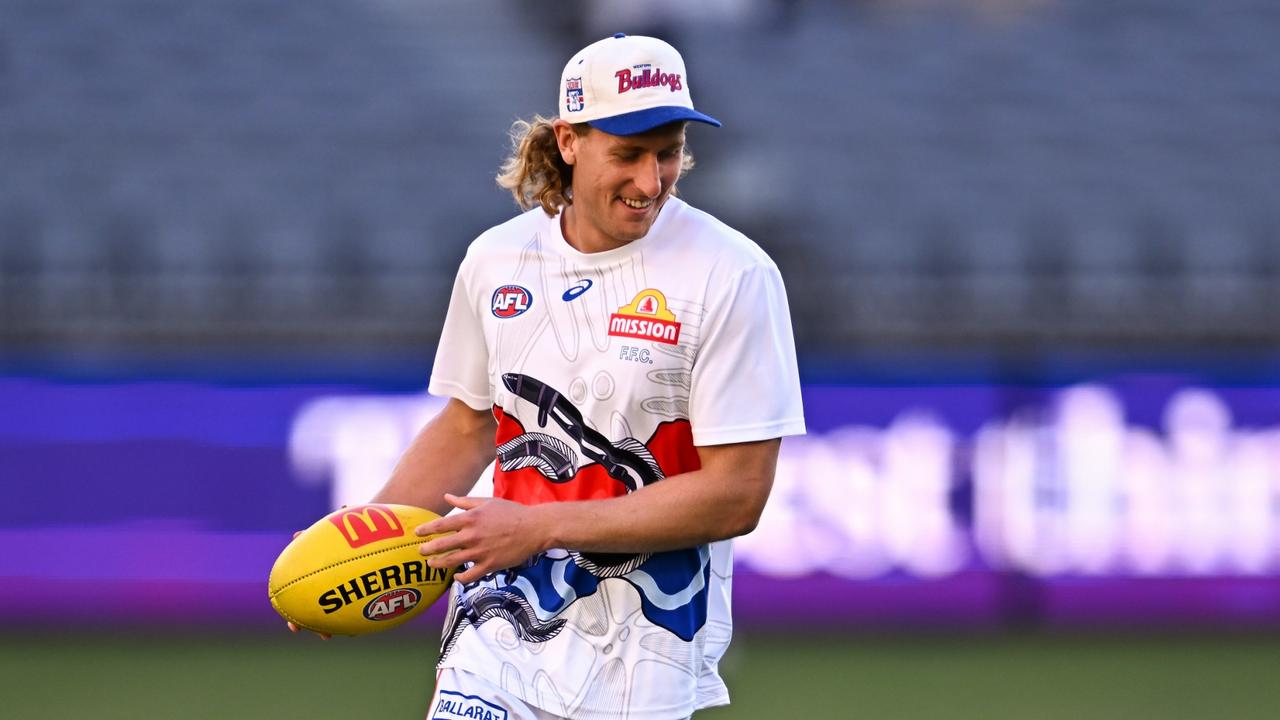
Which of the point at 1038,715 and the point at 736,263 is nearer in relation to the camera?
the point at 736,263

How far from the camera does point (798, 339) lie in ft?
29.9

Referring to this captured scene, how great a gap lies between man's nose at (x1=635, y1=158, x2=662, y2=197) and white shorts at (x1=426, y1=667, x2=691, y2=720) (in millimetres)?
1117

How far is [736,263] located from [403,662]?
4.87 meters

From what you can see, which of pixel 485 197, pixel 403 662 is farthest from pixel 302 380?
pixel 485 197

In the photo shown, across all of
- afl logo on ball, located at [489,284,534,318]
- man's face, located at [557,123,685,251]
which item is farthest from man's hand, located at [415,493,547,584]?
man's face, located at [557,123,685,251]

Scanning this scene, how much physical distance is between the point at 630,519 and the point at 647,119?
0.82 metres

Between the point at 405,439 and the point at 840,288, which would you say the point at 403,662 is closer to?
the point at 405,439

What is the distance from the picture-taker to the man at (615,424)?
11.5 ft

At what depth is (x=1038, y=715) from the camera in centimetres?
711

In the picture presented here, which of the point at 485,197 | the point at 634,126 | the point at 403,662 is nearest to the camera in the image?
the point at 634,126

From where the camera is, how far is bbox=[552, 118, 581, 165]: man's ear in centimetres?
366

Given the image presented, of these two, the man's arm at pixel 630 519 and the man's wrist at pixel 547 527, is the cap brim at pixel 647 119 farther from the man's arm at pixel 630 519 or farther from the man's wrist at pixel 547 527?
the man's wrist at pixel 547 527

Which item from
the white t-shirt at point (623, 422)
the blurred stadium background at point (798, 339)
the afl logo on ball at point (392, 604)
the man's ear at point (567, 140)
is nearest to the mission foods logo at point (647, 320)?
the white t-shirt at point (623, 422)

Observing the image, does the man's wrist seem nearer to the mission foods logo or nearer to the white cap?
the mission foods logo
